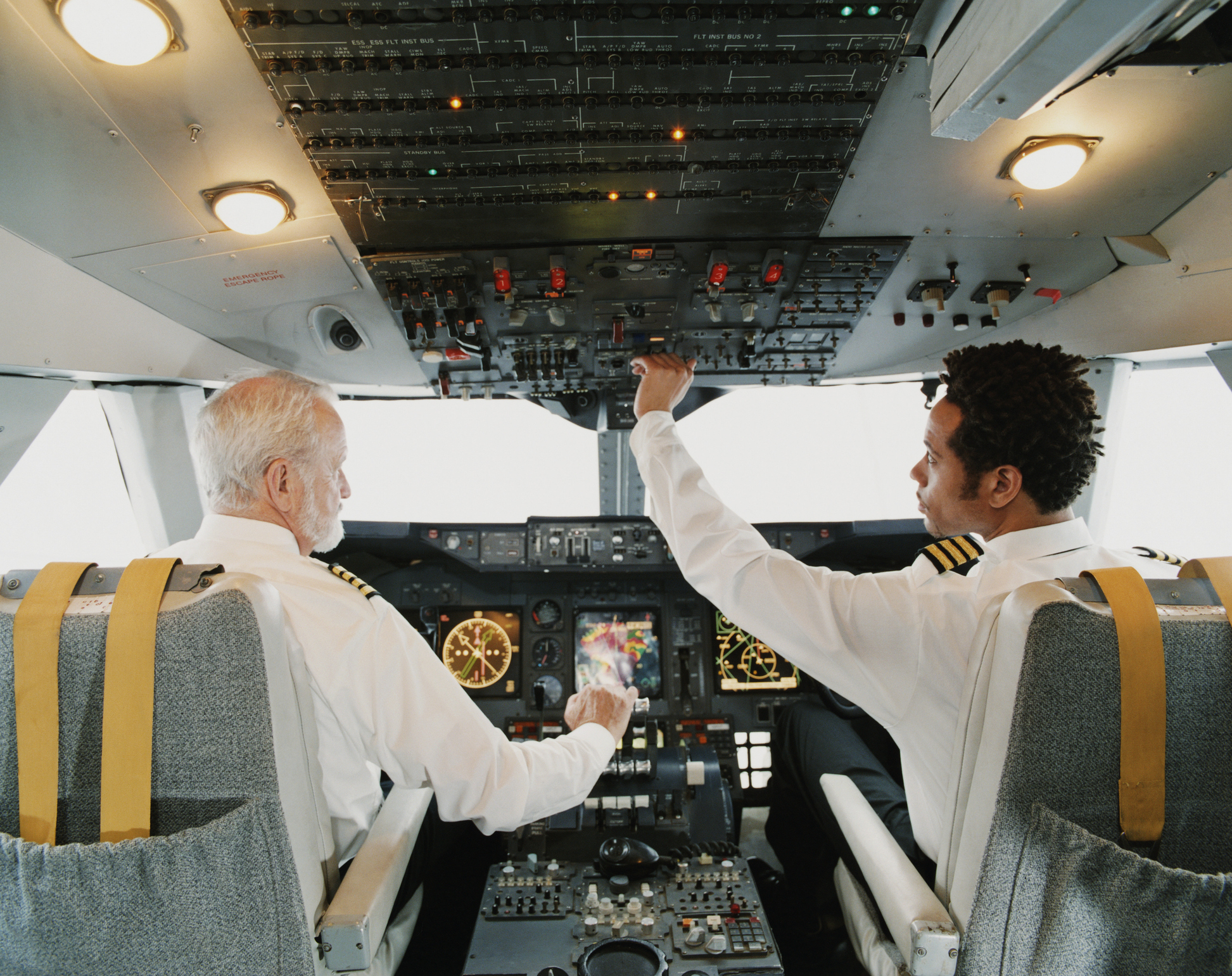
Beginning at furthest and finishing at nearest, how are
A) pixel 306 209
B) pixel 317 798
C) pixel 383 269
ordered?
pixel 383 269, pixel 306 209, pixel 317 798

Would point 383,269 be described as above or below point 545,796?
above

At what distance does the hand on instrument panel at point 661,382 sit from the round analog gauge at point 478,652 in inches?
58.7

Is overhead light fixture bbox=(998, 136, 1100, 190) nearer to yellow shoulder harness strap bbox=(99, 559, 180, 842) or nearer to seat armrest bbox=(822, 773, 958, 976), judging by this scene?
seat armrest bbox=(822, 773, 958, 976)

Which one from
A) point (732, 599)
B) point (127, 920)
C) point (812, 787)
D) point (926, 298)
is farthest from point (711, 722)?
point (127, 920)

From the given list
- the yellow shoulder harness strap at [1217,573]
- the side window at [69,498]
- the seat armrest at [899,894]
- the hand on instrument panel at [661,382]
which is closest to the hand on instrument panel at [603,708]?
the seat armrest at [899,894]

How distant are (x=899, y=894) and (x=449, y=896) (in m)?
1.63

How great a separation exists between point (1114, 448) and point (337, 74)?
9.20 ft

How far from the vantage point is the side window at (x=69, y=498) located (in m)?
2.01

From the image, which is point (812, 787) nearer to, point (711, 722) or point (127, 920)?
point (711, 722)

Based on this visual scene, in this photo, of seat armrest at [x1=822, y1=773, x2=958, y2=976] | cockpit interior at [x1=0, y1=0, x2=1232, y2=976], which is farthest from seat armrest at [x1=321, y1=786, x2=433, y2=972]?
seat armrest at [x1=822, y1=773, x2=958, y2=976]

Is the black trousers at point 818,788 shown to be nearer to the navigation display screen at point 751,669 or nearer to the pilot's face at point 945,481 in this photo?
the navigation display screen at point 751,669

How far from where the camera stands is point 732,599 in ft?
4.68

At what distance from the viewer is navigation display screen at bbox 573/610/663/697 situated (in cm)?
291

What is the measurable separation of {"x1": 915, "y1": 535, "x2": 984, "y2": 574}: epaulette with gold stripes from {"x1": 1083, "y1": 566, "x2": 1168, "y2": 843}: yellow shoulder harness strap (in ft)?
1.32
